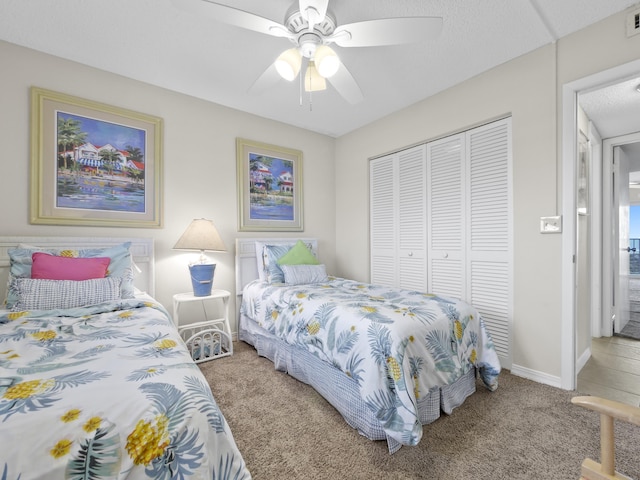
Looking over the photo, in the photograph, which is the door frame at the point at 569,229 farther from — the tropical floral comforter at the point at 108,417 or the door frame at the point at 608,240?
the tropical floral comforter at the point at 108,417

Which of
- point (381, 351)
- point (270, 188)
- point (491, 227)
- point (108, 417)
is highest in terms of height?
point (270, 188)

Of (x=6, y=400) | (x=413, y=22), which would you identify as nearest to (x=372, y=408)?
(x=6, y=400)

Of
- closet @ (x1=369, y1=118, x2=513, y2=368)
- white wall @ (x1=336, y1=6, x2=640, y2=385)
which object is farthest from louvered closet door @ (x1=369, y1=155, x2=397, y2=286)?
white wall @ (x1=336, y1=6, x2=640, y2=385)

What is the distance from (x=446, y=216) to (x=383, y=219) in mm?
804

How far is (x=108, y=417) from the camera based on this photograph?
73cm

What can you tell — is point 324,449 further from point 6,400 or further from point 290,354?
point 6,400

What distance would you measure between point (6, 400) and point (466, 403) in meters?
2.24

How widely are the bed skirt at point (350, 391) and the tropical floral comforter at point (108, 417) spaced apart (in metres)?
0.93

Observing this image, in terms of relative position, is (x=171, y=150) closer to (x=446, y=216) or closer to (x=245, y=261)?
(x=245, y=261)

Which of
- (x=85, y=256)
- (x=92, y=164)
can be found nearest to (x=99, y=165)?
(x=92, y=164)

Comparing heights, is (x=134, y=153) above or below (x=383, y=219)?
above

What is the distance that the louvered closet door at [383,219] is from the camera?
3.37 m

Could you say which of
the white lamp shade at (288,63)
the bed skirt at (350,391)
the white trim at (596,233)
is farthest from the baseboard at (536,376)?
the white lamp shade at (288,63)

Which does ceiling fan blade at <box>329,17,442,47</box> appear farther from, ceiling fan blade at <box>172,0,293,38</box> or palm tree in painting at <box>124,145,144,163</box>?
palm tree in painting at <box>124,145,144,163</box>
